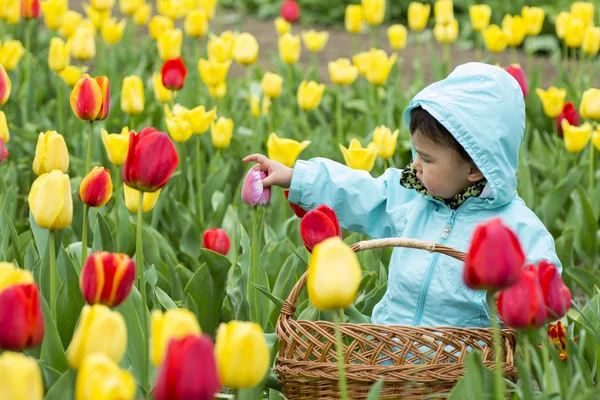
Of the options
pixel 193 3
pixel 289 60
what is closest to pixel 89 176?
pixel 289 60

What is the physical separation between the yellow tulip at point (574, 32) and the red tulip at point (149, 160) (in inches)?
116

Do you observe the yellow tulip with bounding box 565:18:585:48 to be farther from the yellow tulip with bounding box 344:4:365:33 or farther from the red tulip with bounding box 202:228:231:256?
the red tulip with bounding box 202:228:231:256

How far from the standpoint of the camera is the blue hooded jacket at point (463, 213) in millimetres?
2293

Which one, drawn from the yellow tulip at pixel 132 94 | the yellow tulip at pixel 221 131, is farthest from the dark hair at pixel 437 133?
the yellow tulip at pixel 132 94

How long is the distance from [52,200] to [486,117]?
3.39 ft

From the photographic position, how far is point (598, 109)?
340cm

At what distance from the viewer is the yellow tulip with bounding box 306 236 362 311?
1396 millimetres

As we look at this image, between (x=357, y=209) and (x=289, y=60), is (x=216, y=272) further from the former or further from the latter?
Result: (x=289, y=60)

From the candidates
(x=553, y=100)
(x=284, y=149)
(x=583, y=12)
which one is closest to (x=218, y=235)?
(x=284, y=149)

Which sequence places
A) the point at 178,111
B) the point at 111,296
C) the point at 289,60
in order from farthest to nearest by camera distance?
the point at 289,60
the point at 178,111
the point at 111,296

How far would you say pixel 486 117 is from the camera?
2.31 metres

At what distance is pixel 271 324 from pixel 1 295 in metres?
1.23

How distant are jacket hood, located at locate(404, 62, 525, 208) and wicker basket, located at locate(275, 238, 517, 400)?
34 cm

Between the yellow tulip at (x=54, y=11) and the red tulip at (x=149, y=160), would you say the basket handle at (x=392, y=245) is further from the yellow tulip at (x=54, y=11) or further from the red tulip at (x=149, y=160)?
the yellow tulip at (x=54, y=11)
